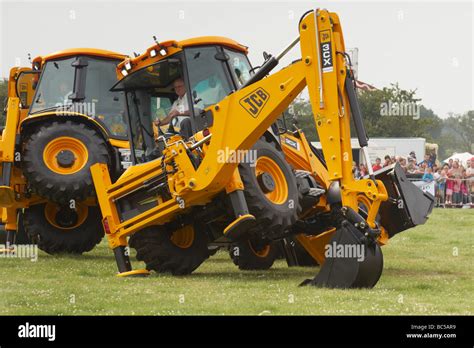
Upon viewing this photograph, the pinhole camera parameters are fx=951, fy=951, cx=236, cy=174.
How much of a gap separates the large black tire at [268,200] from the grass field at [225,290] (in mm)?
731

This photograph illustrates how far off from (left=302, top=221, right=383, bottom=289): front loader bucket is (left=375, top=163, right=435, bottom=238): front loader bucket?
2052mm

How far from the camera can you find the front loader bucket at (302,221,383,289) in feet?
34.1

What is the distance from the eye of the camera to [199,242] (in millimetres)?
12680

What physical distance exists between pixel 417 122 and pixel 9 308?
168 feet

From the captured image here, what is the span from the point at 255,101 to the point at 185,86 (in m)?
1.57

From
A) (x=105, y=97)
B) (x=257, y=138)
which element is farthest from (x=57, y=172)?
(x=257, y=138)

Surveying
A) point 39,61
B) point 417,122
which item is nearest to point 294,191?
point 39,61

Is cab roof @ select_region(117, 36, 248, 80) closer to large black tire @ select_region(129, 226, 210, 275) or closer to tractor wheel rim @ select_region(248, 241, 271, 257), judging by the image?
large black tire @ select_region(129, 226, 210, 275)

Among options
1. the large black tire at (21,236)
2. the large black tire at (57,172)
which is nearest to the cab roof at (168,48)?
the large black tire at (57,172)

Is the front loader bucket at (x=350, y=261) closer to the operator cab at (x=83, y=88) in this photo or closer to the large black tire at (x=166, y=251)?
the large black tire at (x=166, y=251)

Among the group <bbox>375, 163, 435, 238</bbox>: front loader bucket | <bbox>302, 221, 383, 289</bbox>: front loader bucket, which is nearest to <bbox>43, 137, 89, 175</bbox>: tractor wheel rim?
<bbox>375, 163, 435, 238</bbox>: front loader bucket

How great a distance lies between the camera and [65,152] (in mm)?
14234

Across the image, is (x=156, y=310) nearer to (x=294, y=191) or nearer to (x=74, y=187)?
(x=294, y=191)
